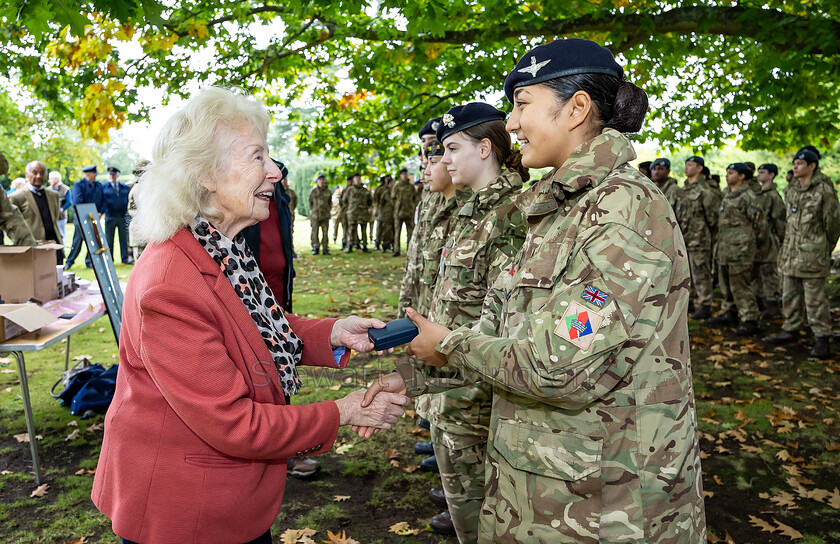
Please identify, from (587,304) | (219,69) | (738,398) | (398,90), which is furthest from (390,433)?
(398,90)

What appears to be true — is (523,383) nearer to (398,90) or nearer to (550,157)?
(550,157)

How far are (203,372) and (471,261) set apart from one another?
5.91 ft

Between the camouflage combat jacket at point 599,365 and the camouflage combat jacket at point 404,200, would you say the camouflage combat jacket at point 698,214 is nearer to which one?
the camouflage combat jacket at point 404,200

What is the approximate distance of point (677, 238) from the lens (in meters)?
1.75

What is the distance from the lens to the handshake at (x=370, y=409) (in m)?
1.99

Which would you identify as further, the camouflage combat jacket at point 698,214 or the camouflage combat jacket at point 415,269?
the camouflage combat jacket at point 698,214

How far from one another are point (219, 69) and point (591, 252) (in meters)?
7.28

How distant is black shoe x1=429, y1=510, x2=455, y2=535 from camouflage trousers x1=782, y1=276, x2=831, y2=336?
21.6 ft

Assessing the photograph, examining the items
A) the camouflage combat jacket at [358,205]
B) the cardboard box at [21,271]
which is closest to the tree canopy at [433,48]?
the cardboard box at [21,271]

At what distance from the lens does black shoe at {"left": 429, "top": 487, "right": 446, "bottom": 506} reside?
165 inches

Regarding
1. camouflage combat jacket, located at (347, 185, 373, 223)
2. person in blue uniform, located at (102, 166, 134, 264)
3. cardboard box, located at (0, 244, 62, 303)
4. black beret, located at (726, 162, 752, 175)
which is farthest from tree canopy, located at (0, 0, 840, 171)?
camouflage combat jacket, located at (347, 185, 373, 223)

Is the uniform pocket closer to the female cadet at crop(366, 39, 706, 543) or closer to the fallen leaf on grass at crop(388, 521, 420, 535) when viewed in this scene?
the female cadet at crop(366, 39, 706, 543)

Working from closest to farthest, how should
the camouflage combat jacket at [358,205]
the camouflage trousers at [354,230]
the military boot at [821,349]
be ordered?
the military boot at [821,349] → the camouflage combat jacket at [358,205] → the camouflage trousers at [354,230]

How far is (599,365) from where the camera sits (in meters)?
1.65
